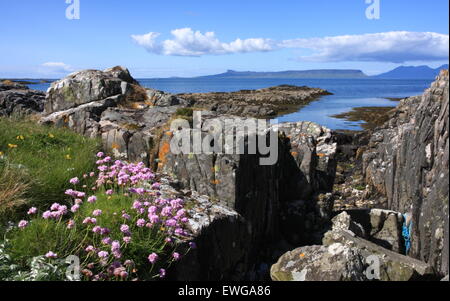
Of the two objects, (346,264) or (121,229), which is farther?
(346,264)

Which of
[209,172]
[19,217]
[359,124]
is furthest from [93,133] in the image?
[359,124]

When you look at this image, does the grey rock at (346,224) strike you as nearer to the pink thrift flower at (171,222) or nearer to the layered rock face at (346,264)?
the layered rock face at (346,264)

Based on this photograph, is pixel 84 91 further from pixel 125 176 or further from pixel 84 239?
pixel 84 239

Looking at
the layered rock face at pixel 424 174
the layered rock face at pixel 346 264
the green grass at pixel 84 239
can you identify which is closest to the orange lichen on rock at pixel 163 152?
the green grass at pixel 84 239

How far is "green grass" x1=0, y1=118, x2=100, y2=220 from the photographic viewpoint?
834cm

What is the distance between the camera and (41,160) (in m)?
9.97

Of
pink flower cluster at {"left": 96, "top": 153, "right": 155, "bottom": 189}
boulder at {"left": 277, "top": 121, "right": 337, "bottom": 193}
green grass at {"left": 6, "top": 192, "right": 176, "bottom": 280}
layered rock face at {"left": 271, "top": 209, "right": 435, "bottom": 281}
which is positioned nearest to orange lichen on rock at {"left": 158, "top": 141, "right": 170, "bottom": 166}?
pink flower cluster at {"left": 96, "top": 153, "right": 155, "bottom": 189}

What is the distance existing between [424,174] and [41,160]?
1160 cm

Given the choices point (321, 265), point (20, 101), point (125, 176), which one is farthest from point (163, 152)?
point (20, 101)

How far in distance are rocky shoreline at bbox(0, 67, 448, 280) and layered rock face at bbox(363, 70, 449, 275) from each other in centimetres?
5

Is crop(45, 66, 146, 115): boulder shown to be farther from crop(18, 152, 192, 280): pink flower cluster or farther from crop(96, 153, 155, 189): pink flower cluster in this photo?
crop(18, 152, 192, 280): pink flower cluster

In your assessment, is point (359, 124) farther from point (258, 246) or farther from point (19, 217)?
point (19, 217)

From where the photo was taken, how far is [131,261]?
6336mm
